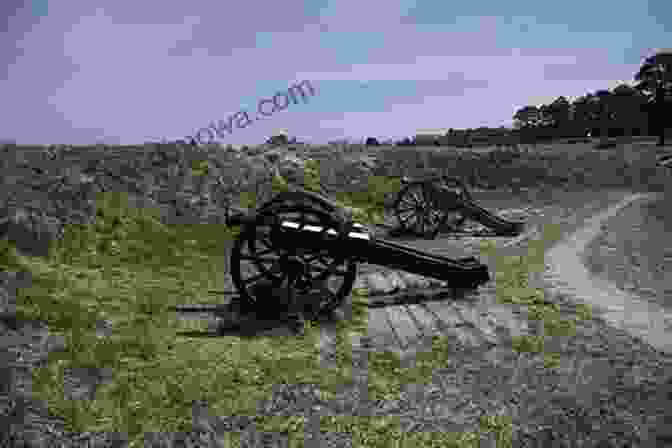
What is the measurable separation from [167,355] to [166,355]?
1 centimetres

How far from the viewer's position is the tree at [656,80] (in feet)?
163

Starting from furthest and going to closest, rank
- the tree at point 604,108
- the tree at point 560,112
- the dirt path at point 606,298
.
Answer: the tree at point 560,112 < the tree at point 604,108 < the dirt path at point 606,298

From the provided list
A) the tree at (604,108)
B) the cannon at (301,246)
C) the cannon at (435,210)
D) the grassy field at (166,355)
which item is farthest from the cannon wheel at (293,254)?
the tree at (604,108)

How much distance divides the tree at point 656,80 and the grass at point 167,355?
51035mm

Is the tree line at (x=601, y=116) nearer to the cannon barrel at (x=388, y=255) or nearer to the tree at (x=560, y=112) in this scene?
the tree at (x=560, y=112)

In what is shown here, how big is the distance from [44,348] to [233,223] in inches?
121

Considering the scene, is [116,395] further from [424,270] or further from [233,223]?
[424,270]

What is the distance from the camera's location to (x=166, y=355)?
18.8ft

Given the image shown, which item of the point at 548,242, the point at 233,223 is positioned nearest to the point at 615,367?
the point at 233,223

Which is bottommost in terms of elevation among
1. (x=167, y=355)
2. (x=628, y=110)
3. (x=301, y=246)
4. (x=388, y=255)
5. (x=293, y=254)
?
(x=167, y=355)

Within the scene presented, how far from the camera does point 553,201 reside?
25312 millimetres

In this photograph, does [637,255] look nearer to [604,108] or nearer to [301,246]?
[301,246]

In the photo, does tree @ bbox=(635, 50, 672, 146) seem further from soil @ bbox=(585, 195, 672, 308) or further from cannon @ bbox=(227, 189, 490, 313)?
cannon @ bbox=(227, 189, 490, 313)

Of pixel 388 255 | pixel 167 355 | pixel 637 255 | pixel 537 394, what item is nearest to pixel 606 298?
pixel 388 255
